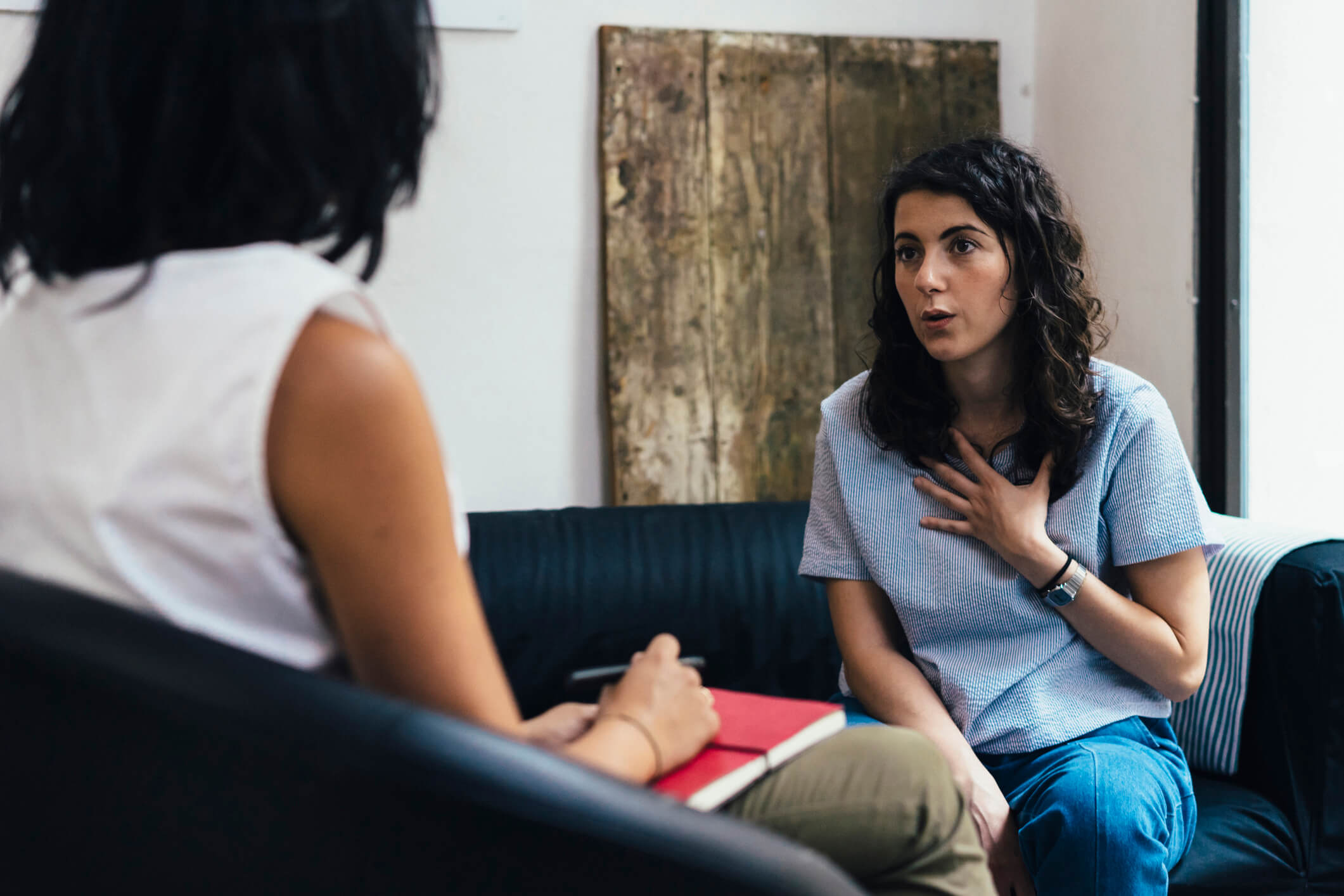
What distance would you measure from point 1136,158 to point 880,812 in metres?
2.11

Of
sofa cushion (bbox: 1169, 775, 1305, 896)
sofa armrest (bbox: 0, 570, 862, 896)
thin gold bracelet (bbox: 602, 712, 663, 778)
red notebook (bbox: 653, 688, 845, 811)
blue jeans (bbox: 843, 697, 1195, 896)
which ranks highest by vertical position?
sofa armrest (bbox: 0, 570, 862, 896)

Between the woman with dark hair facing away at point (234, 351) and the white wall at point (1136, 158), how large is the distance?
1.99 metres

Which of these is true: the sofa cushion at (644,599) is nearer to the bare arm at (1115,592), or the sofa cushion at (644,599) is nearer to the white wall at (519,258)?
the white wall at (519,258)

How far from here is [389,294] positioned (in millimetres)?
2479

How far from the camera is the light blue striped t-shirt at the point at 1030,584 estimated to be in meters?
1.44

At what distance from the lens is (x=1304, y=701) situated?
5.13ft

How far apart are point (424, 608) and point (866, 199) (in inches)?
88.2

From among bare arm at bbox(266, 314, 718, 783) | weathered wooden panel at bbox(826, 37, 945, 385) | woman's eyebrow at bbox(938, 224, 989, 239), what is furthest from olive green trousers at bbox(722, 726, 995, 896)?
weathered wooden panel at bbox(826, 37, 945, 385)

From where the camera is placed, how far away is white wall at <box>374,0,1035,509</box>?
2482mm

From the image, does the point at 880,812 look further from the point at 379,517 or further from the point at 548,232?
the point at 548,232

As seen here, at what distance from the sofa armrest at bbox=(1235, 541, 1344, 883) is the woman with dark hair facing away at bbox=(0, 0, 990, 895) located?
1.24 metres

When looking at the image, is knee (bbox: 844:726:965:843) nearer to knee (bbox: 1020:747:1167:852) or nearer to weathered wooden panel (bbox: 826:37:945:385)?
knee (bbox: 1020:747:1167:852)

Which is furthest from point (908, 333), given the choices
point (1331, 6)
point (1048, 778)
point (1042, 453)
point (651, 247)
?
point (1331, 6)

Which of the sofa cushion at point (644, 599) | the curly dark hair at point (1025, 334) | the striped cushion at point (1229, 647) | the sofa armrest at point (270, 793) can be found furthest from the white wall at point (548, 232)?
the sofa armrest at point (270, 793)
